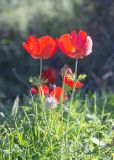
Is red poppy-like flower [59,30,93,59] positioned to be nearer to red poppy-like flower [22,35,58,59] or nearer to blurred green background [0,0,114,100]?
red poppy-like flower [22,35,58,59]

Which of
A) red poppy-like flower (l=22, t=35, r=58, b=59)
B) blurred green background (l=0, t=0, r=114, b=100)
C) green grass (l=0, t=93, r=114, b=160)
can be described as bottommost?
green grass (l=0, t=93, r=114, b=160)

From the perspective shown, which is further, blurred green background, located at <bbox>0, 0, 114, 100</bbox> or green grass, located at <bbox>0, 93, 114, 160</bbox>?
blurred green background, located at <bbox>0, 0, 114, 100</bbox>

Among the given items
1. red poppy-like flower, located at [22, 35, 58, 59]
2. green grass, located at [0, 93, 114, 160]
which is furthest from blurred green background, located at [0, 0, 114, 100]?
red poppy-like flower, located at [22, 35, 58, 59]

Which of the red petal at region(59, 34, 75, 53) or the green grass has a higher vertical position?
the red petal at region(59, 34, 75, 53)

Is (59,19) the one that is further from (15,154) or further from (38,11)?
(15,154)

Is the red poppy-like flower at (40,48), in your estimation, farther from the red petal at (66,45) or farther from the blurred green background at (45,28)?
the blurred green background at (45,28)

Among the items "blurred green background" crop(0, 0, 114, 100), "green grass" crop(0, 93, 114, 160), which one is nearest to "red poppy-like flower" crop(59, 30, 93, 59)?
"green grass" crop(0, 93, 114, 160)
